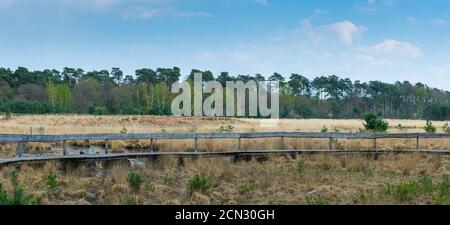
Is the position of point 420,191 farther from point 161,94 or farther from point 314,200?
point 161,94

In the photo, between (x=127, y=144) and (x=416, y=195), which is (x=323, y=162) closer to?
(x=416, y=195)

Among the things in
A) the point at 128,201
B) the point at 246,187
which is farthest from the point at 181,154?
the point at 128,201

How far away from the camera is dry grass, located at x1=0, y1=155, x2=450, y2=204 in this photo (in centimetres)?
1003

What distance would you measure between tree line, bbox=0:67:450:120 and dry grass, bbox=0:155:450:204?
58389 millimetres

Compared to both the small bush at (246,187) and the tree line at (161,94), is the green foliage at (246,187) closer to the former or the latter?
the small bush at (246,187)

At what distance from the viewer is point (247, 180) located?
41.1 ft

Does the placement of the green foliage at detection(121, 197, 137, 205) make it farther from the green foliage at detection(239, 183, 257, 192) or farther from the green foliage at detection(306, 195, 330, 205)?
the green foliage at detection(306, 195, 330, 205)

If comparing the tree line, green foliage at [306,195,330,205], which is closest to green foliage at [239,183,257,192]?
green foliage at [306,195,330,205]

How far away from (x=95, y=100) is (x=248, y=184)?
8582 cm

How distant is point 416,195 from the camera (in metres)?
10.2

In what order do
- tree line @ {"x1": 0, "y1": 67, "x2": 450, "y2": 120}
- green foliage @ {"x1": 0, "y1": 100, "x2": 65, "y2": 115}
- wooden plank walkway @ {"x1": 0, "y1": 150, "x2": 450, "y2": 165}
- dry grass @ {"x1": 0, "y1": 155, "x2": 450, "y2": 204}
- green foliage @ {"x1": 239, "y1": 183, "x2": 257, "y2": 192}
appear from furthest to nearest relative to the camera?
Result: 1. tree line @ {"x1": 0, "y1": 67, "x2": 450, "y2": 120}
2. green foliage @ {"x1": 0, "y1": 100, "x2": 65, "y2": 115}
3. wooden plank walkway @ {"x1": 0, "y1": 150, "x2": 450, "y2": 165}
4. green foliage @ {"x1": 239, "y1": 183, "x2": 257, "y2": 192}
5. dry grass @ {"x1": 0, "y1": 155, "x2": 450, "y2": 204}

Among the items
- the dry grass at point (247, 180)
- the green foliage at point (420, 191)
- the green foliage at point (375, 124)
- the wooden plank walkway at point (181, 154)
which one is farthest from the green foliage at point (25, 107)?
the green foliage at point (420, 191)

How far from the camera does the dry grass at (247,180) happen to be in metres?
Answer: 10.0
